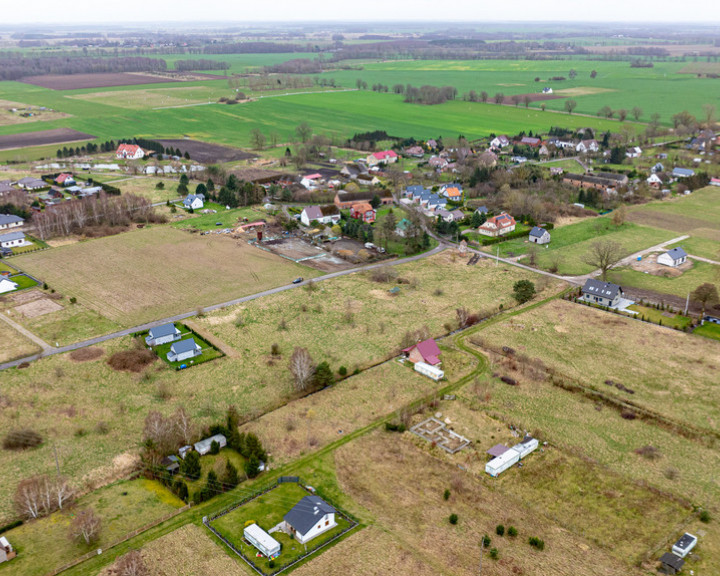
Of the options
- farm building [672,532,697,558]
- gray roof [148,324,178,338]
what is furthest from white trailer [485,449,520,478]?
gray roof [148,324,178,338]

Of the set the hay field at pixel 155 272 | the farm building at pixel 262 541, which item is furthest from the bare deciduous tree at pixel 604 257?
the farm building at pixel 262 541

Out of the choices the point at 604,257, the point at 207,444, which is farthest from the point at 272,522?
the point at 604,257

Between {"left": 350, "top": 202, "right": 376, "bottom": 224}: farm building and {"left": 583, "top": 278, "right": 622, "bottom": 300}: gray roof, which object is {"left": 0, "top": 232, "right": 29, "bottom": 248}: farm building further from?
{"left": 583, "top": 278, "right": 622, "bottom": 300}: gray roof

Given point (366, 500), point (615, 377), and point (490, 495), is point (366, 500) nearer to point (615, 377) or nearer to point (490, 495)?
point (490, 495)

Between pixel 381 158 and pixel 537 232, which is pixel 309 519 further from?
pixel 381 158

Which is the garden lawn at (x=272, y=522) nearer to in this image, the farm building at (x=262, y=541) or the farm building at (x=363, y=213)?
the farm building at (x=262, y=541)

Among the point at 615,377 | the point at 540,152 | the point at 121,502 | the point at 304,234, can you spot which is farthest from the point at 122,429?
the point at 540,152
